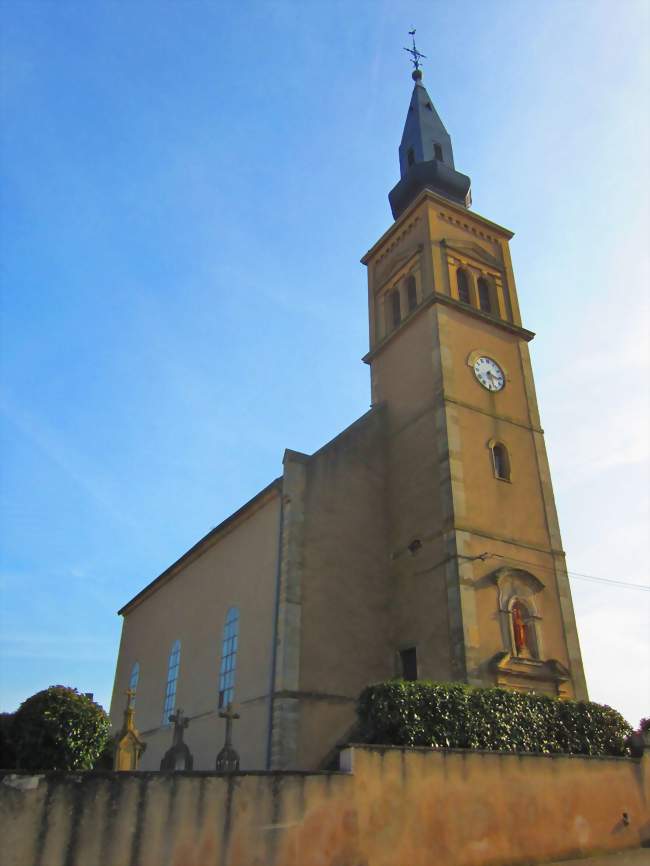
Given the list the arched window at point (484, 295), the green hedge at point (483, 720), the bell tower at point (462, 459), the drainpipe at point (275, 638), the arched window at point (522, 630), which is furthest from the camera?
the arched window at point (484, 295)

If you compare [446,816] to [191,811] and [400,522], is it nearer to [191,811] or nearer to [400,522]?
[191,811]

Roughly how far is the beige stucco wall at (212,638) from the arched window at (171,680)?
1.05 ft

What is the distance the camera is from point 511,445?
1903cm

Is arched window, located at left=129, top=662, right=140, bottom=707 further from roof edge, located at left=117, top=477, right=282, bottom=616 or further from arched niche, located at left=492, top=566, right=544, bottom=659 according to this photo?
arched niche, located at left=492, top=566, right=544, bottom=659

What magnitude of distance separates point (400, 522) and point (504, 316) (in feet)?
27.5

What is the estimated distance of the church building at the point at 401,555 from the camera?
15055 mm

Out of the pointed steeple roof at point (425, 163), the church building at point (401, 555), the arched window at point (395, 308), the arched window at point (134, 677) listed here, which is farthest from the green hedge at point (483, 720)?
the pointed steeple roof at point (425, 163)

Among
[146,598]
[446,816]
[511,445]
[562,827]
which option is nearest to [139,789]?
[446,816]

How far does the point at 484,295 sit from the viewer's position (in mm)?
22156

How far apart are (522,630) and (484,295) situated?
36.9 ft

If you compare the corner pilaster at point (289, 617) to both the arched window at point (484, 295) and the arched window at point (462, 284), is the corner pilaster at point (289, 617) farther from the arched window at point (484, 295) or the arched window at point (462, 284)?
the arched window at point (484, 295)

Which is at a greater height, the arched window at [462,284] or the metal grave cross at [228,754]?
the arched window at [462,284]

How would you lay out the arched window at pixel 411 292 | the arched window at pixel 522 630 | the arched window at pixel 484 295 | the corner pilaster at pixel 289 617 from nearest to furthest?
the corner pilaster at pixel 289 617 → the arched window at pixel 522 630 → the arched window at pixel 411 292 → the arched window at pixel 484 295

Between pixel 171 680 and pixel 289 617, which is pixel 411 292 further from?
pixel 171 680
